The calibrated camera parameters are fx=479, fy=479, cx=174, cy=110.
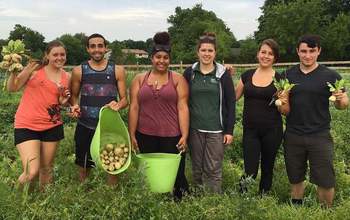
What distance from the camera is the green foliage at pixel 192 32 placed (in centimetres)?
4662

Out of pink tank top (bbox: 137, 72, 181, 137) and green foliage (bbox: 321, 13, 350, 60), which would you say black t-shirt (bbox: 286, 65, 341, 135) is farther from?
green foliage (bbox: 321, 13, 350, 60)

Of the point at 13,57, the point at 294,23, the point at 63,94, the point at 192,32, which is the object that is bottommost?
the point at 63,94

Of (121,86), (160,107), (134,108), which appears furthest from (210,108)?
(121,86)

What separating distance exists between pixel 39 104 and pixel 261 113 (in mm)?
1993

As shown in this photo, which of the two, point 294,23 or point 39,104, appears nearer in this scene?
point 39,104

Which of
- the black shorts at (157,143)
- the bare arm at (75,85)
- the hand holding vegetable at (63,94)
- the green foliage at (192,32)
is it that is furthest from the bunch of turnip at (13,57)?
the green foliage at (192,32)

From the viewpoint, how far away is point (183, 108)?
4.32 m

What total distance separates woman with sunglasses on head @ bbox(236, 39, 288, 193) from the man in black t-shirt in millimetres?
155

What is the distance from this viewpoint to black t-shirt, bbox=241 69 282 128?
4.34 m

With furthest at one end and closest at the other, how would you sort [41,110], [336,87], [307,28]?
[307,28] → [41,110] → [336,87]

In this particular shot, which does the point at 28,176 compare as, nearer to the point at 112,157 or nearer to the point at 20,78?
the point at 112,157

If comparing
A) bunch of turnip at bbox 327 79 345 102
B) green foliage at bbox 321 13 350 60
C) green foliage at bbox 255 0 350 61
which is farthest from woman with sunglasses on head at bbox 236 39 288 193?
green foliage at bbox 321 13 350 60

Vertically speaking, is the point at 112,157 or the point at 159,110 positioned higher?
the point at 159,110

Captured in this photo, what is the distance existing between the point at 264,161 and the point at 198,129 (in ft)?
2.41
